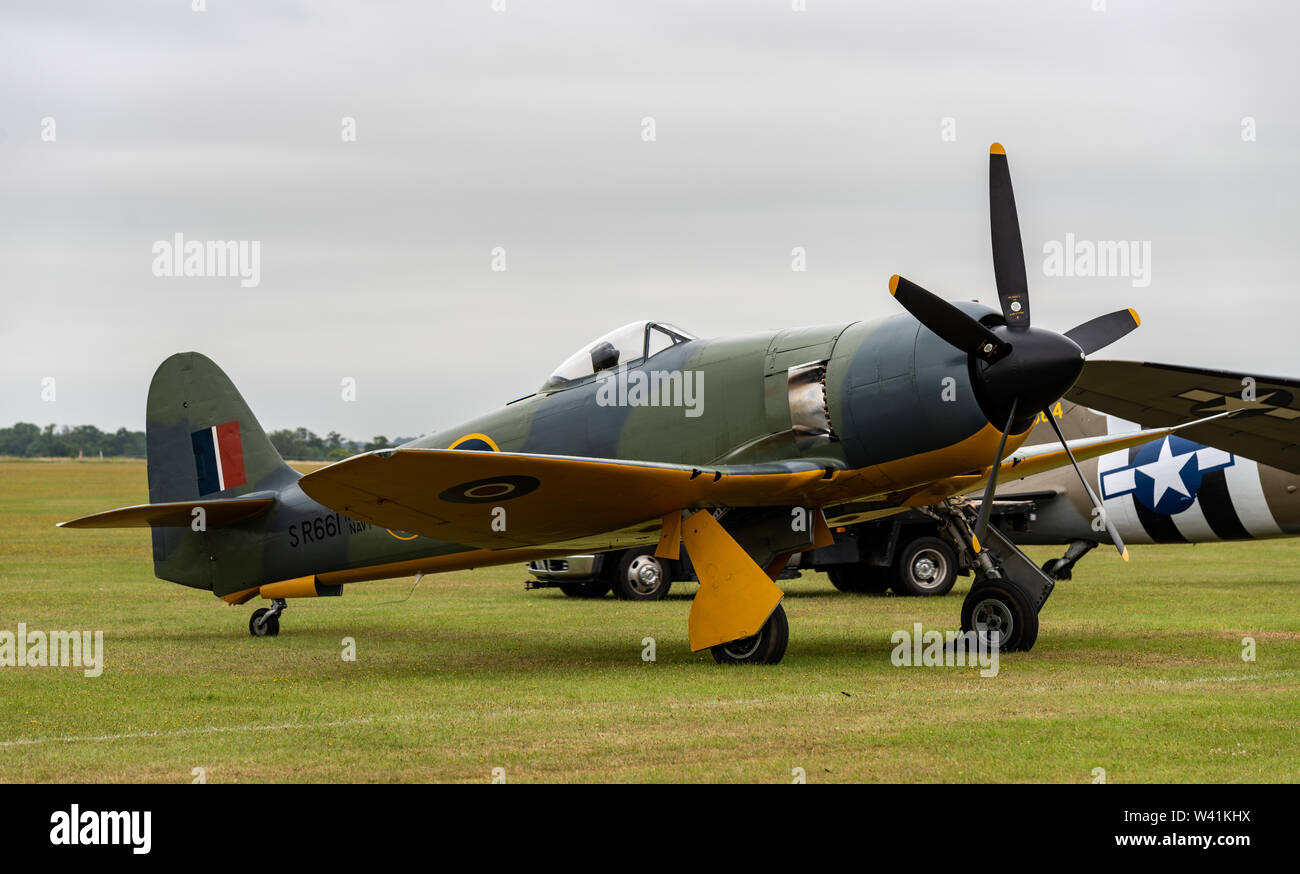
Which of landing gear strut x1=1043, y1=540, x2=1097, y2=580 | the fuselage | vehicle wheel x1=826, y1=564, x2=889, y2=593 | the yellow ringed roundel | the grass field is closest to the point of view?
the grass field

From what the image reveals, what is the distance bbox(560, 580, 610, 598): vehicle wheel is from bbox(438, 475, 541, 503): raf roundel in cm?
909

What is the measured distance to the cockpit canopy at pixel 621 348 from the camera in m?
11.4

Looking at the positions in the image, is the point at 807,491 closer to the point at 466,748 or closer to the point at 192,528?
the point at 466,748

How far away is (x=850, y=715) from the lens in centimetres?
790

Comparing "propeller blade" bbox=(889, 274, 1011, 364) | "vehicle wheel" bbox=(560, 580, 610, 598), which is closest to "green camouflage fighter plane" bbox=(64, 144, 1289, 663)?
"propeller blade" bbox=(889, 274, 1011, 364)

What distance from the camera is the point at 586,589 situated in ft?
63.7

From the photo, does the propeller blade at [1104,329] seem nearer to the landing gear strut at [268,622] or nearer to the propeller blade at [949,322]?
the propeller blade at [949,322]

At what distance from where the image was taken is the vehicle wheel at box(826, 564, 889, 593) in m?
19.8

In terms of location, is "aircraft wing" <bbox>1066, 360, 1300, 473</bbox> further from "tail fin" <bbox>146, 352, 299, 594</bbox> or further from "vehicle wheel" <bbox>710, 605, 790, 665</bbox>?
"tail fin" <bbox>146, 352, 299, 594</bbox>

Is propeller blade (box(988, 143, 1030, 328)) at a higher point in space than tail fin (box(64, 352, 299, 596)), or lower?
higher

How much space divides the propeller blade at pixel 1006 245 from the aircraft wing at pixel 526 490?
1.85 meters

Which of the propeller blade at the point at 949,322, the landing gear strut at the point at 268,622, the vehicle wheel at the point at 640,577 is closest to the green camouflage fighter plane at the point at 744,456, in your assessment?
the propeller blade at the point at 949,322
